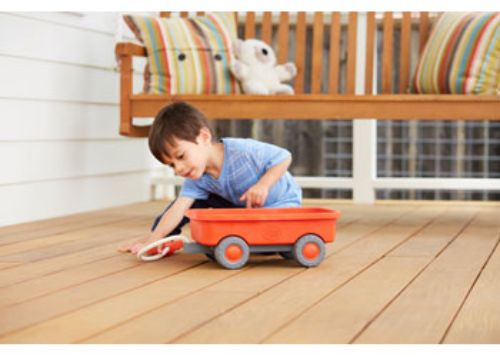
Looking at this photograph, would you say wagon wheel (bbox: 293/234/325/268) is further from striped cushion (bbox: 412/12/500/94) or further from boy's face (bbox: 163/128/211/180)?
striped cushion (bbox: 412/12/500/94)

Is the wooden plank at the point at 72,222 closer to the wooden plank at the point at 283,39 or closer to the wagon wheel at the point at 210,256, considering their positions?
the wagon wheel at the point at 210,256

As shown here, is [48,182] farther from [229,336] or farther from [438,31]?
[229,336]

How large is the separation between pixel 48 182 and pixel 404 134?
2.33 m

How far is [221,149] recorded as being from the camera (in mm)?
2604

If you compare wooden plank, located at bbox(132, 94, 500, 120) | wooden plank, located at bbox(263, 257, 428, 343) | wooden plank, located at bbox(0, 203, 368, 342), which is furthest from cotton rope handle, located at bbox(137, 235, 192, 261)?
wooden plank, located at bbox(132, 94, 500, 120)

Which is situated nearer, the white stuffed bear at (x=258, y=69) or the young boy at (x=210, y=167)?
the young boy at (x=210, y=167)

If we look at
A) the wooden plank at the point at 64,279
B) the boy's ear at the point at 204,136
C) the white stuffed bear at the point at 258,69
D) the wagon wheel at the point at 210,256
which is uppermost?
the white stuffed bear at the point at 258,69

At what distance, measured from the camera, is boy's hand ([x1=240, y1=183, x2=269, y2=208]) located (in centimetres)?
246

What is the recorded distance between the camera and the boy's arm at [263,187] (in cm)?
246

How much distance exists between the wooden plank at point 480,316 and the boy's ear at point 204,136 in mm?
798

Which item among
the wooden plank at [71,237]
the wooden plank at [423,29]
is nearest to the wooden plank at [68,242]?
the wooden plank at [71,237]

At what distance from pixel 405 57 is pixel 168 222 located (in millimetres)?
→ 1596

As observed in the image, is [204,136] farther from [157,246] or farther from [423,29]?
[423,29]

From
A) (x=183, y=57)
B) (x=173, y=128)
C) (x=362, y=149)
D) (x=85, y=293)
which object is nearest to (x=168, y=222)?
(x=173, y=128)
